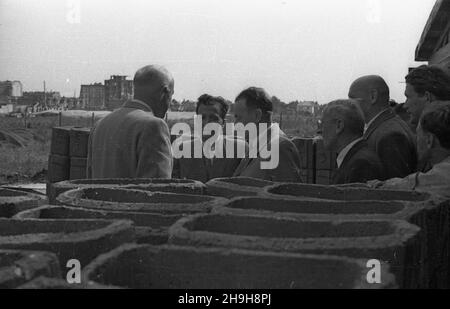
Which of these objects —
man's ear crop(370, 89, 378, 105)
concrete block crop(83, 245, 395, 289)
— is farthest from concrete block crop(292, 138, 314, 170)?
concrete block crop(83, 245, 395, 289)

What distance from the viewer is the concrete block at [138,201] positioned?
2.61 m

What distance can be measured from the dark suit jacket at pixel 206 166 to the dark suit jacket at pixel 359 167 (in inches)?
57.7

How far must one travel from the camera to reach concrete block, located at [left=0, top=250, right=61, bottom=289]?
5.25 feet

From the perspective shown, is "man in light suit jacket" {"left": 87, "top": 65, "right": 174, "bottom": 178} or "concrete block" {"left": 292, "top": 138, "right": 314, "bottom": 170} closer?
"man in light suit jacket" {"left": 87, "top": 65, "right": 174, "bottom": 178}

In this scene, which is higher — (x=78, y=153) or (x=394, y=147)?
(x=394, y=147)

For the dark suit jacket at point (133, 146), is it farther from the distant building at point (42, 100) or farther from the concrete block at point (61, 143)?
the distant building at point (42, 100)

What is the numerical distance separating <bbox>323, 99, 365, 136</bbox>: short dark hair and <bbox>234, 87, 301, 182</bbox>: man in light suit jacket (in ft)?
1.52

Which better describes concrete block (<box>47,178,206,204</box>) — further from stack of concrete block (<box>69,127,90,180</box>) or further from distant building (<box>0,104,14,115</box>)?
distant building (<box>0,104,14,115</box>)

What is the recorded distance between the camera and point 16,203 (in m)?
2.70

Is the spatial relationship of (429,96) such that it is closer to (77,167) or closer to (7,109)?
(77,167)

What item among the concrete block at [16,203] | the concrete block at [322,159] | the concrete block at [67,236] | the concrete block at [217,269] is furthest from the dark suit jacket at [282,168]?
the concrete block at [322,159]

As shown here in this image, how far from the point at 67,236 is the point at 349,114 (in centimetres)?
248

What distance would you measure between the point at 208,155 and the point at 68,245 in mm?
3985

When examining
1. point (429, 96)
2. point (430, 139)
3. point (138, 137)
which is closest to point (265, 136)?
point (138, 137)
